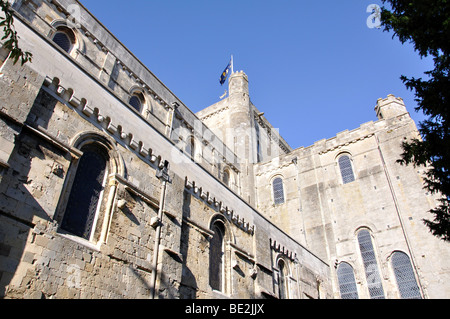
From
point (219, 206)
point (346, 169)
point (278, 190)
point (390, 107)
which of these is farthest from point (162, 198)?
point (390, 107)

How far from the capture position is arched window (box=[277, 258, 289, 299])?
16.2m

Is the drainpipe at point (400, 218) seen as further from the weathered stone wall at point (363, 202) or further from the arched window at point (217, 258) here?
the arched window at point (217, 258)

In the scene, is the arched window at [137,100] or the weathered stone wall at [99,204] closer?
the weathered stone wall at [99,204]

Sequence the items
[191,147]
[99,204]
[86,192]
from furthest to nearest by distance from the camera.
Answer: [191,147]
[99,204]
[86,192]

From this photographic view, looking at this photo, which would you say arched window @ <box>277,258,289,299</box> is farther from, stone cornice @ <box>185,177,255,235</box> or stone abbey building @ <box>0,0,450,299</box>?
stone cornice @ <box>185,177,255,235</box>

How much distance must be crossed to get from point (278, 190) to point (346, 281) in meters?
8.44

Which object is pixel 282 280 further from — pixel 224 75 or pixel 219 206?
pixel 224 75

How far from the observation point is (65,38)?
1532 centimetres

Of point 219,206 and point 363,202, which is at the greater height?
point 363,202

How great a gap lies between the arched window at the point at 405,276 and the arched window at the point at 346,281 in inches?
94.4

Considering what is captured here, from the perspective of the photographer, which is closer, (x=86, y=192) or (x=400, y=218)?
(x=86, y=192)

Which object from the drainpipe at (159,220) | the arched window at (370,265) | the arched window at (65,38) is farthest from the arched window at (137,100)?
the arched window at (370,265)

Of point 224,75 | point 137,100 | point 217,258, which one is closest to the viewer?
point 217,258

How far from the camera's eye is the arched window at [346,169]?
2354 cm
